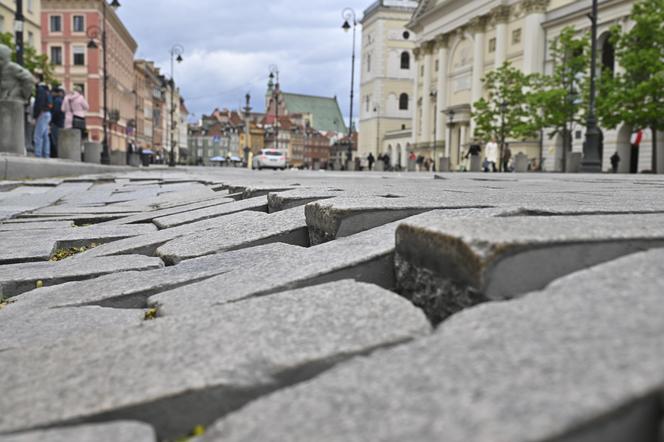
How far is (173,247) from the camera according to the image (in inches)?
110

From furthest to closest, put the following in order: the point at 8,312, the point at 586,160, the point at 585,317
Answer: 1. the point at 586,160
2. the point at 8,312
3. the point at 585,317

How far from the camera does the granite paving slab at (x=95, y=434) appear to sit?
96cm

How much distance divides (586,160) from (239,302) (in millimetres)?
23476

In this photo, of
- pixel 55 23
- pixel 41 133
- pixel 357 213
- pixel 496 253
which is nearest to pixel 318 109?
pixel 55 23

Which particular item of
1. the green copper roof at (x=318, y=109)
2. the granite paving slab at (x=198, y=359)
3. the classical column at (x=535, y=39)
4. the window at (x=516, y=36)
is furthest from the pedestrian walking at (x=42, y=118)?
the green copper roof at (x=318, y=109)

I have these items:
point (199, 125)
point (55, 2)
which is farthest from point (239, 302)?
point (199, 125)

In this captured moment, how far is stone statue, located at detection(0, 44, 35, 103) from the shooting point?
11734 millimetres

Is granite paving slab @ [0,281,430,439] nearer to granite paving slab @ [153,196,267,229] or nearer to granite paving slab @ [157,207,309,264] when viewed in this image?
granite paving slab @ [157,207,309,264]

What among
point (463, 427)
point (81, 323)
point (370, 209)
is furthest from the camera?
point (370, 209)

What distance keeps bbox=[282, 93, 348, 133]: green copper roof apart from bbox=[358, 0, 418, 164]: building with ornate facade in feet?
225

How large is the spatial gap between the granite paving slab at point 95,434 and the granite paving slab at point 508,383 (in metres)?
0.10

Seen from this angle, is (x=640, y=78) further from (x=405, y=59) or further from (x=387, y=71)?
(x=405, y=59)

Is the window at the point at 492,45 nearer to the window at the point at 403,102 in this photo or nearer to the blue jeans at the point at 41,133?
the window at the point at 403,102

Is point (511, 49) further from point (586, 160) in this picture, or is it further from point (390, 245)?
point (390, 245)
